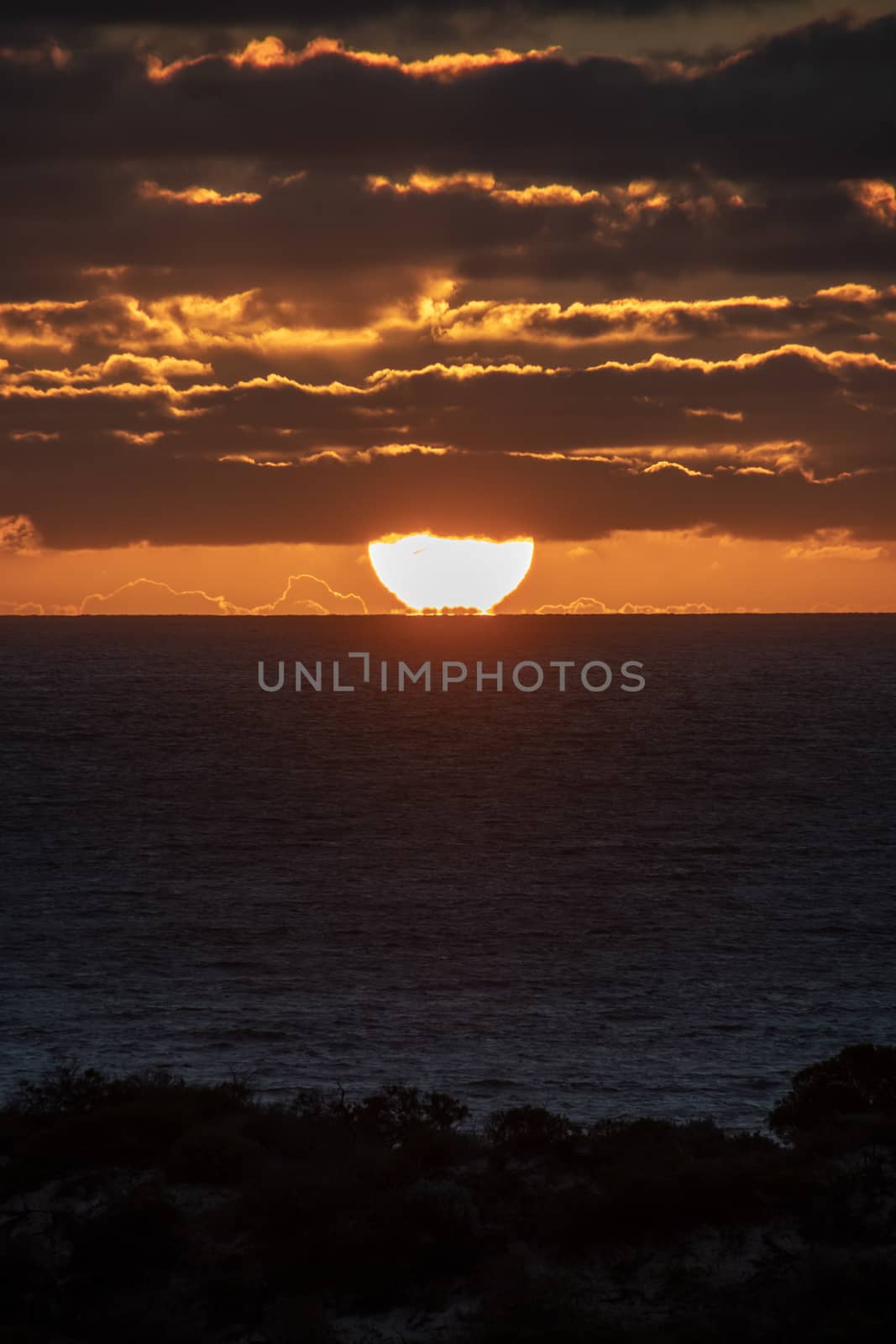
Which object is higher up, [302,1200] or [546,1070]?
[302,1200]

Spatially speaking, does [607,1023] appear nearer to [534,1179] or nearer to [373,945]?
[373,945]

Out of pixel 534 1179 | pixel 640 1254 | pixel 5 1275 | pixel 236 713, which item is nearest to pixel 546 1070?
pixel 534 1179

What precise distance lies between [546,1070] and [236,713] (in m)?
147

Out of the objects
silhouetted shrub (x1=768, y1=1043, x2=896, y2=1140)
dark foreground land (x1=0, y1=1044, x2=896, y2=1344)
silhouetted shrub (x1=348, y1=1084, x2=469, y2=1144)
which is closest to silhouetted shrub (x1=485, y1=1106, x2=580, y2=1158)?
dark foreground land (x1=0, y1=1044, x2=896, y2=1344)

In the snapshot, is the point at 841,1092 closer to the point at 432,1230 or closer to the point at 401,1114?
the point at 401,1114

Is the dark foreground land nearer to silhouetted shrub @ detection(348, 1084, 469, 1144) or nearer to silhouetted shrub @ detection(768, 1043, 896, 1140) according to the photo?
silhouetted shrub @ detection(348, 1084, 469, 1144)

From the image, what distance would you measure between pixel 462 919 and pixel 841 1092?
3447 centimetres

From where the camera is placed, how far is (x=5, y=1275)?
21.8 meters

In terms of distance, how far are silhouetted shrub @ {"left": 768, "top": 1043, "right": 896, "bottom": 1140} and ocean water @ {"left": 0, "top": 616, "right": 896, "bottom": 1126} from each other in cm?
421

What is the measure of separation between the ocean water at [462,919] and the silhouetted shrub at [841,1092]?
421 cm

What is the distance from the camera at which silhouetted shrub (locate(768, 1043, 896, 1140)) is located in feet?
99.0

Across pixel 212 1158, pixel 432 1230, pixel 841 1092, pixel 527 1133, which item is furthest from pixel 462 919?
pixel 432 1230

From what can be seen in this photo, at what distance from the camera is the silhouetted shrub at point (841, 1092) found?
3019cm

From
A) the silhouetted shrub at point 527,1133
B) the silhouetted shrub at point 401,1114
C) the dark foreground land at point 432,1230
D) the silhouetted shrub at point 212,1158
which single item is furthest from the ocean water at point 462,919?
the silhouetted shrub at point 212,1158
